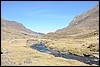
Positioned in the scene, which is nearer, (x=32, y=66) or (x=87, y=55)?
(x=32, y=66)

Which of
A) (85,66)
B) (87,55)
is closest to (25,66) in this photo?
(85,66)

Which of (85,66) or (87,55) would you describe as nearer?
(85,66)

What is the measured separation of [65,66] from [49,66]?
2.79m

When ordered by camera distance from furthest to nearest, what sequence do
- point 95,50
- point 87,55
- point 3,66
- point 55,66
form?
point 95,50
point 87,55
point 55,66
point 3,66

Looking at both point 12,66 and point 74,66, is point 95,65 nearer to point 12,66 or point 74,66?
point 74,66

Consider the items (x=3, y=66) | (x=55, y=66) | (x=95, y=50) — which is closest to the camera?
(x=3, y=66)

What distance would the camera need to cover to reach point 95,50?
60781mm

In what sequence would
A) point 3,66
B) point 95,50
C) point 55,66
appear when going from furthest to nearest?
1. point 95,50
2. point 55,66
3. point 3,66

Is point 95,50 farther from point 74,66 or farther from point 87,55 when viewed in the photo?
point 74,66

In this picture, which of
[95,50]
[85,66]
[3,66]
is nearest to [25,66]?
[3,66]

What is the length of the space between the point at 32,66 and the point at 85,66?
340 inches

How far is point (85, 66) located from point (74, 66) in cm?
181

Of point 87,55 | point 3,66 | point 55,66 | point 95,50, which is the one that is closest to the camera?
point 3,66

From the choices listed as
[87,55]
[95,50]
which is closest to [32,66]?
[87,55]
